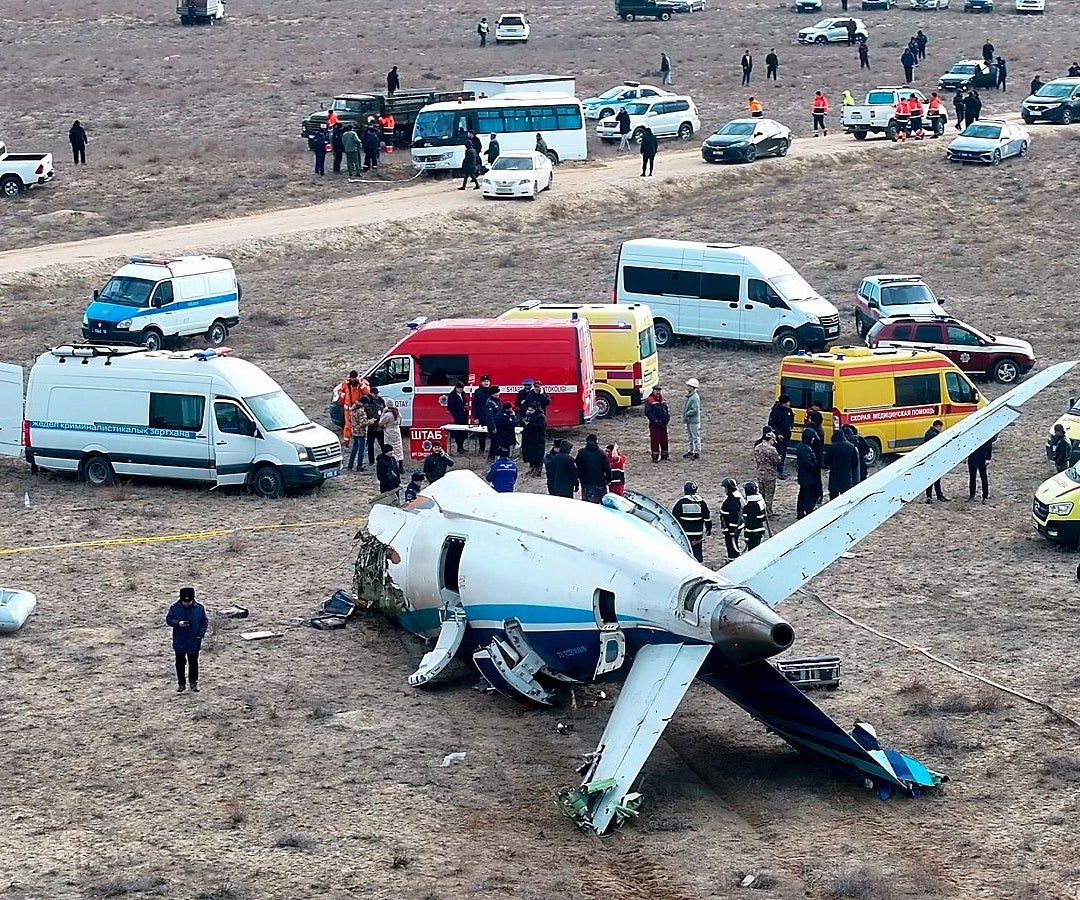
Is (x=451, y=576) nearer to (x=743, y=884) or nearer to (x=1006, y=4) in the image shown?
(x=743, y=884)

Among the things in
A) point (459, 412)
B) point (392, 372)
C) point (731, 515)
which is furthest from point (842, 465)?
point (392, 372)

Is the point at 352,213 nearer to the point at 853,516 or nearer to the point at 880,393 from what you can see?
the point at 880,393

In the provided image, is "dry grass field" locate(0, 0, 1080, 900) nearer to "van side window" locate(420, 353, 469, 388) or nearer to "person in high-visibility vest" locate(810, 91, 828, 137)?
"van side window" locate(420, 353, 469, 388)

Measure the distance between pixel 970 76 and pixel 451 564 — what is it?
5485cm

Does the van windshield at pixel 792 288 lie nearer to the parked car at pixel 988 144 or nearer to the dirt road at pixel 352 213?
the dirt road at pixel 352 213

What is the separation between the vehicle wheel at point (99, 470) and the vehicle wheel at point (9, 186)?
2540cm

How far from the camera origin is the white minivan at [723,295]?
37.6 metres

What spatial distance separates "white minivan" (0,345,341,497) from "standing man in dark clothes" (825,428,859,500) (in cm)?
813

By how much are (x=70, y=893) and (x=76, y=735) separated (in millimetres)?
3844

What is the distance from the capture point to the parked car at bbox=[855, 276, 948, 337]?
125 feet

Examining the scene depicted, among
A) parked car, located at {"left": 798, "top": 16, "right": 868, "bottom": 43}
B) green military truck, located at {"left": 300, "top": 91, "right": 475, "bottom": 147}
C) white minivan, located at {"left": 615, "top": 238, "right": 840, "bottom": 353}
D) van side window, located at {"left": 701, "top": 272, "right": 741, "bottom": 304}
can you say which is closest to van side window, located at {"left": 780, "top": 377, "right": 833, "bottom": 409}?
white minivan, located at {"left": 615, "top": 238, "right": 840, "bottom": 353}

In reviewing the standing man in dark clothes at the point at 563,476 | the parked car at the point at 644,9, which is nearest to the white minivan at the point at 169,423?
the standing man in dark clothes at the point at 563,476

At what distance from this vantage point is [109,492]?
28.8 metres

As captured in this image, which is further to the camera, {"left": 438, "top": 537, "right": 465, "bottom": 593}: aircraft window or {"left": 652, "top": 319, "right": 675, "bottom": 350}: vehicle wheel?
{"left": 652, "top": 319, "right": 675, "bottom": 350}: vehicle wheel
